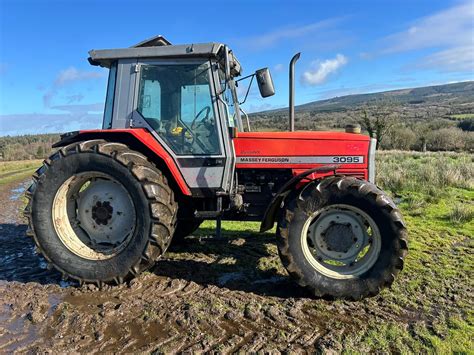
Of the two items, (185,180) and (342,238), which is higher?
(185,180)

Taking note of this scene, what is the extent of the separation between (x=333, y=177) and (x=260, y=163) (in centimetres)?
99

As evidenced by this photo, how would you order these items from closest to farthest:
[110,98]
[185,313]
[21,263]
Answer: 1. [185,313]
2. [110,98]
3. [21,263]

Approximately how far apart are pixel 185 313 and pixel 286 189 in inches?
66.9

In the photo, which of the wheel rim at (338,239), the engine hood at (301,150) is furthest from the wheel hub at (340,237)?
the engine hood at (301,150)

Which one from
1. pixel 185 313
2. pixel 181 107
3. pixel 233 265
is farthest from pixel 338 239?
pixel 181 107

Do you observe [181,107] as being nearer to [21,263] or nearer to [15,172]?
[21,263]

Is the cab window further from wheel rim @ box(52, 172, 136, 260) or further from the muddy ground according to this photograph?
the muddy ground

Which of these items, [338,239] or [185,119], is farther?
[185,119]

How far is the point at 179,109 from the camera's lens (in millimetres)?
4750

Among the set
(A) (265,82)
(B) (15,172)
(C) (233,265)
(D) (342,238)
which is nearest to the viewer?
(D) (342,238)

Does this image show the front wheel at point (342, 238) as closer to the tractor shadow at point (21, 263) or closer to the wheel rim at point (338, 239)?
the wheel rim at point (338, 239)

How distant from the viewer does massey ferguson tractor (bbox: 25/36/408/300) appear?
4.21 meters

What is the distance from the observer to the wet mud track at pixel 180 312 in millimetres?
3361

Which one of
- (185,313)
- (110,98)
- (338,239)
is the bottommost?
(185,313)
